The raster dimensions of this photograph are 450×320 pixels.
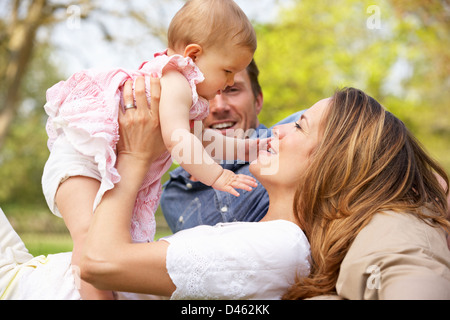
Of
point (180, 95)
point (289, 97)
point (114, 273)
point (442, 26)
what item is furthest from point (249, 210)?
point (442, 26)

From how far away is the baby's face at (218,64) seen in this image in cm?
231

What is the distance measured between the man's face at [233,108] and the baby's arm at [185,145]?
163 centimetres

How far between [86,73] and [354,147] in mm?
1202

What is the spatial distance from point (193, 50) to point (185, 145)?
48 cm

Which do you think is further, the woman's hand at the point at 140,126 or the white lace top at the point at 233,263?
the woman's hand at the point at 140,126

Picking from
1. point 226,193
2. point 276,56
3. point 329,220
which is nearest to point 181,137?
point 329,220

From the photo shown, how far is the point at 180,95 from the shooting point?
7.09 feet

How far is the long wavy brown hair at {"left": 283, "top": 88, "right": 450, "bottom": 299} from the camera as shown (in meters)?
1.98

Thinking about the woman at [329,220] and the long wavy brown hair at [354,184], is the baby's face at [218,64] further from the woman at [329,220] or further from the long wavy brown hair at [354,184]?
the long wavy brown hair at [354,184]

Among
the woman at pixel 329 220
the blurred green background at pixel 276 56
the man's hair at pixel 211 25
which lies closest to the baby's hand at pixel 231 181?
the woman at pixel 329 220

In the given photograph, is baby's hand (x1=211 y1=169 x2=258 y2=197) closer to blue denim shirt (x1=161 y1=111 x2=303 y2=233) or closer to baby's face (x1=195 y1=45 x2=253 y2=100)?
baby's face (x1=195 y1=45 x2=253 y2=100)

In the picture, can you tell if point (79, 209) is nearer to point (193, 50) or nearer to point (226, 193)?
point (193, 50)

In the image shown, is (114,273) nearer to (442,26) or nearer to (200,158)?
(200,158)

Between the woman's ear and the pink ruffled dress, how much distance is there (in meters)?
0.07
